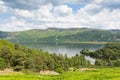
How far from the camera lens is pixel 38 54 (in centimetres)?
14962

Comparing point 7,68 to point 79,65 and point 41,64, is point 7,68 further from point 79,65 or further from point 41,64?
point 79,65

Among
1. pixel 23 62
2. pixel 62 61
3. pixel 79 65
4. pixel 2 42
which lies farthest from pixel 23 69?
pixel 79 65

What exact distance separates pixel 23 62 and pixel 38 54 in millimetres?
20481

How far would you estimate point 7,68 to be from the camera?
13012 centimetres

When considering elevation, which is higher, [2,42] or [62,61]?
[2,42]

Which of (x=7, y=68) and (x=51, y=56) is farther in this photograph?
(x=51, y=56)

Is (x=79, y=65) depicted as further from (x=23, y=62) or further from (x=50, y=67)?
(x=23, y=62)

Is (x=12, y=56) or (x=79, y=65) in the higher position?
(x=12, y=56)

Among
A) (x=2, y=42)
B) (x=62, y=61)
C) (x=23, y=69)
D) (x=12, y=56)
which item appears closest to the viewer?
(x=23, y=69)

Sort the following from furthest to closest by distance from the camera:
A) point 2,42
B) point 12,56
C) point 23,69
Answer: point 2,42 < point 12,56 < point 23,69

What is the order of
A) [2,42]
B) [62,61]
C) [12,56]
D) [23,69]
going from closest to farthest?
[23,69] < [12,56] < [62,61] < [2,42]

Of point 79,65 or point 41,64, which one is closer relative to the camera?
point 41,64

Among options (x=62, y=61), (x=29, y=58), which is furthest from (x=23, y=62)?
(x=62, y=61)

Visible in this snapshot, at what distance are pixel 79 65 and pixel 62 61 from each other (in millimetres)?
25584
